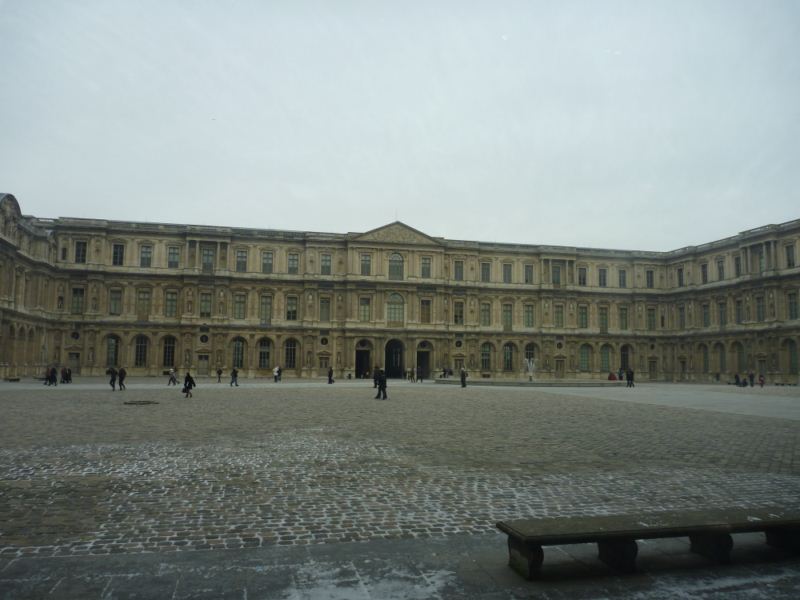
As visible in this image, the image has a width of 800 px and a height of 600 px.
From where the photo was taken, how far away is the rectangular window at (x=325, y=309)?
183 ft

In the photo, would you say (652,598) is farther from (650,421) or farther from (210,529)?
(650,421)

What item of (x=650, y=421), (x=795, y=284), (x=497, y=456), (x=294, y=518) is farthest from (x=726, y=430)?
(x=795, y=284)

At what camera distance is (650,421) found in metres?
16.3

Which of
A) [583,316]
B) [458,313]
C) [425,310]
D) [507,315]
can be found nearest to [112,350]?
[425,310]

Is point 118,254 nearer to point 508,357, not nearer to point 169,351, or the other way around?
point 169,351

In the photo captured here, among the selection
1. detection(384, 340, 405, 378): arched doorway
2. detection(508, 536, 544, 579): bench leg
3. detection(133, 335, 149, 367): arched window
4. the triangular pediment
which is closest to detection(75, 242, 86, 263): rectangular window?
detection(133, 335, 149, 367): arched window

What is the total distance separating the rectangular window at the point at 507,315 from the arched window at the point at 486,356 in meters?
2.75

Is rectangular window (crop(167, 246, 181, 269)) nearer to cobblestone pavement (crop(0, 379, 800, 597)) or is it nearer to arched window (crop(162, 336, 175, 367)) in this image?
arched window (crop(162, 336, 175, 367))

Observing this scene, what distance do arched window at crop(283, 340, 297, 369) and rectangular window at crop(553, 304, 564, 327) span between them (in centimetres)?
2645

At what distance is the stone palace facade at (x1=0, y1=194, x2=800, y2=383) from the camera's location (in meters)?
50.0

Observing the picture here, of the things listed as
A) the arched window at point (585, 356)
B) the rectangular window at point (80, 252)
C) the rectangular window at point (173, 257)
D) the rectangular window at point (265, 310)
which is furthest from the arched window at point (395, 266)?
the rectangular window at point (80, 252)

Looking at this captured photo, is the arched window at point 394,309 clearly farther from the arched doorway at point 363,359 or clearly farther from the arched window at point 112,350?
the arched window at point 112,350

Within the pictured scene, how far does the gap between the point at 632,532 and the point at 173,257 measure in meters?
54.3

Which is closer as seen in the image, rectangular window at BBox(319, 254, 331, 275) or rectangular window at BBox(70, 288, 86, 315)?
rectangular window at BBox(70, 288, 86, 315)
